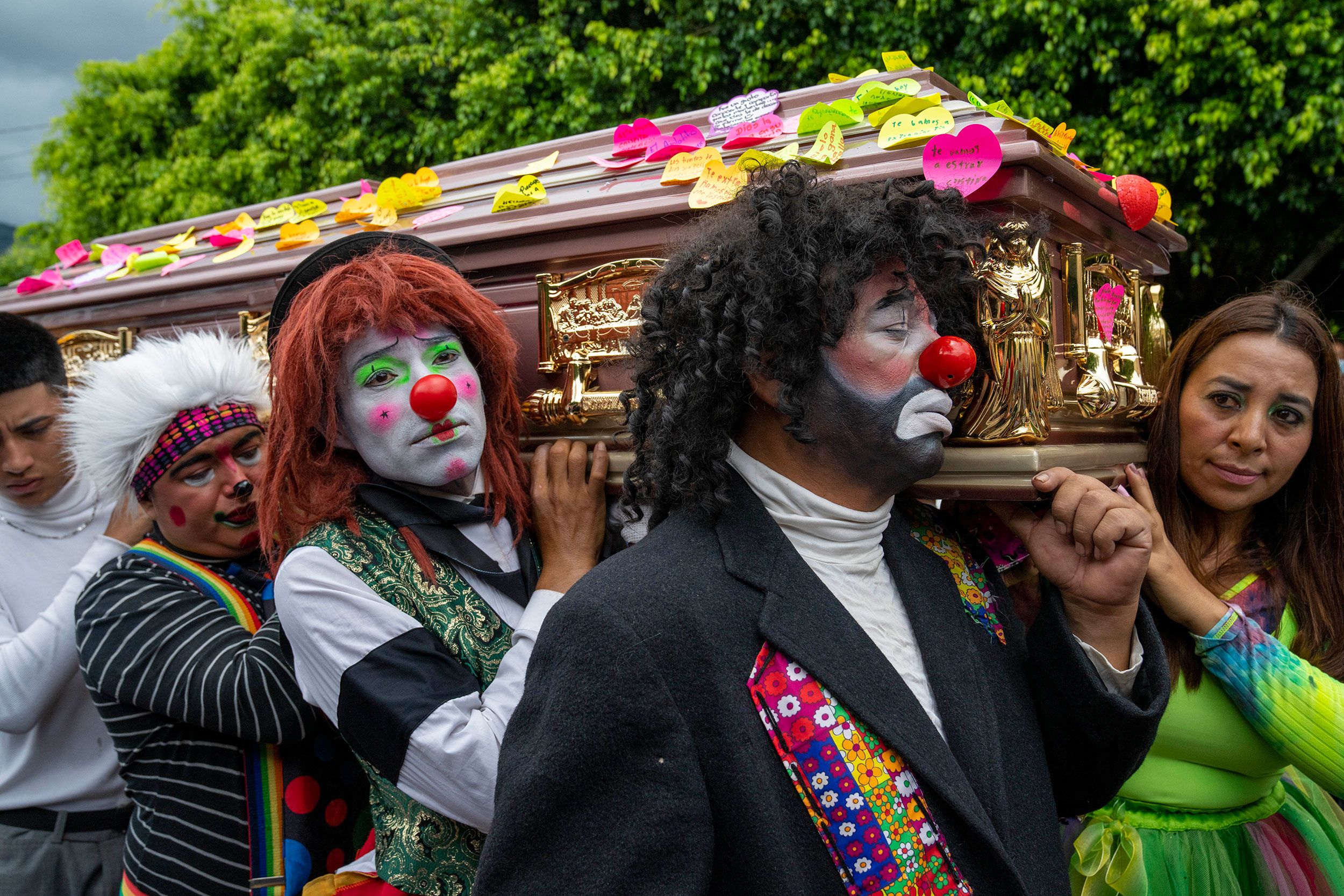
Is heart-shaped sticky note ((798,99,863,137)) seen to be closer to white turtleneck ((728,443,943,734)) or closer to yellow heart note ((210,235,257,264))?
white turtleneck ((728,443,943,734))

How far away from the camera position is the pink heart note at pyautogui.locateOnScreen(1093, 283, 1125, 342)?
188 cm

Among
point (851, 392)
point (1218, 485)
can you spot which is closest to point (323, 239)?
point (851, 392)

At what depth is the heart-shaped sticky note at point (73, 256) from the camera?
13.0ft

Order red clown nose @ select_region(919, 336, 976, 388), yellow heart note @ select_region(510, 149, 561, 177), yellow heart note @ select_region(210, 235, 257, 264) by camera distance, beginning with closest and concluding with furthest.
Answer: red clown nose @ select_region(919, 336, 976, 388)
yellow heart note @ select_region(510, 149, 561, 177)
yellow heart note @ select_region(210, 235, 257, 264)

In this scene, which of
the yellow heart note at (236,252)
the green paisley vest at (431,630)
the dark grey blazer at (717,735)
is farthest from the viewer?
the yellow heart note at (236,252)

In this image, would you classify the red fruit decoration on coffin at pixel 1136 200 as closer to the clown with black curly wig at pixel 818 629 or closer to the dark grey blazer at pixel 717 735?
the clown with black curly wig at pixel 818 629

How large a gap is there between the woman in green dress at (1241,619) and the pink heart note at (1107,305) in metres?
0.27

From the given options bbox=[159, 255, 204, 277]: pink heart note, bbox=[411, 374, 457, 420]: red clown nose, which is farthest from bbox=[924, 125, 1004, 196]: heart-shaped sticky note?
bbox=[159, 255, 204, 277]: pink heart note

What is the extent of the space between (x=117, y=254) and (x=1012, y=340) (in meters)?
3.51

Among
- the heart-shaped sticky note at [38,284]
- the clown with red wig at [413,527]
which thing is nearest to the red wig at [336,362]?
the clown with red wig at [413,527]

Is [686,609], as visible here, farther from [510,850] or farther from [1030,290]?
[1030,290]

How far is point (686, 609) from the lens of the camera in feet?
4.24

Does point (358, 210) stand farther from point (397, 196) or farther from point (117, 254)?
point (117, 254)

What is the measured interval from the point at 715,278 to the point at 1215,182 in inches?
256
